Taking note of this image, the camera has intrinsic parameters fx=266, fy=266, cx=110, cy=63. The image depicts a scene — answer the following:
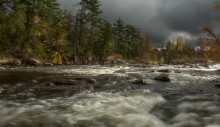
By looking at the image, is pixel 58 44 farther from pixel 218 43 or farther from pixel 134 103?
pixel 134 103

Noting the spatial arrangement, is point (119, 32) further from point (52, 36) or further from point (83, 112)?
point (83, 112)

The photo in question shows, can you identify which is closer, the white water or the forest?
the white water

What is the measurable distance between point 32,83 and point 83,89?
127 inches

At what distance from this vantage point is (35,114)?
299 inches

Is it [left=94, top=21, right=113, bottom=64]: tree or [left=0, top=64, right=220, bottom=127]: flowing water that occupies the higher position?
[left=94, top=21, right=113, bottom=64]: tree

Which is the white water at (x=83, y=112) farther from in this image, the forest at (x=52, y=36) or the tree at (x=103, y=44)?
the tree at (x=103, y=44)

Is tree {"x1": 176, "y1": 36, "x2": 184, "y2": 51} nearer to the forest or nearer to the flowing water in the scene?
the forest

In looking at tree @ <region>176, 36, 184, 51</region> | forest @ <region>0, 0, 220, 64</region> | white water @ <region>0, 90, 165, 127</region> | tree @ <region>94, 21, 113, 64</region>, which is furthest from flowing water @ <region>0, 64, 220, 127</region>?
tree @ <region>176, 36, 184, 51</region>

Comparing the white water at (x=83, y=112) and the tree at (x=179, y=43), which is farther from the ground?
the tree at (x=179, y=43)

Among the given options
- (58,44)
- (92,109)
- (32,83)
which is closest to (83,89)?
(32,83)

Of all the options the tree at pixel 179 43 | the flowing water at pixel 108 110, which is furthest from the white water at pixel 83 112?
the tree at pixel 179 43

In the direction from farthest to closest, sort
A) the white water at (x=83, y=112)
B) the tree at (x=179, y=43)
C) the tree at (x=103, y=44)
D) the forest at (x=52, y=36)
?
the tree at (x=179, y=43), the tree at (x=103, y=44), the forest at (x=52, y=36), the white water at (x=83, y=112)

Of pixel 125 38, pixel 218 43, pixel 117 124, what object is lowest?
pixel 117 124

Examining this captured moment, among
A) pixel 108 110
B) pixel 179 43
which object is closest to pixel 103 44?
pixel 108 110
